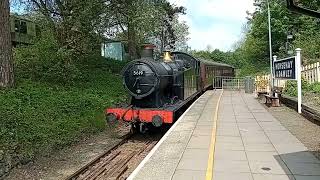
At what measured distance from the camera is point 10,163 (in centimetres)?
864

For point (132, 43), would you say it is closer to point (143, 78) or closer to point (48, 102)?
point (48, 102)

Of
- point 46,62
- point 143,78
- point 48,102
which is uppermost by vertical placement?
point 46,62

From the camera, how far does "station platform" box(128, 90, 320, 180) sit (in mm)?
6770

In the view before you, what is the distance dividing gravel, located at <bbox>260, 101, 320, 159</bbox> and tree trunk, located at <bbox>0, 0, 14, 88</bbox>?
341 inches

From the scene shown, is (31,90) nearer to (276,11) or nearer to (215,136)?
(215,136)

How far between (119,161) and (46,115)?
10.2ft

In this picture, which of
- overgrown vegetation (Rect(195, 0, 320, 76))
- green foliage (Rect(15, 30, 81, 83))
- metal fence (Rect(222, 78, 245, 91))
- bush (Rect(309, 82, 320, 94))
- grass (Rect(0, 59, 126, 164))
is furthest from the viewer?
overgrown vegetation (Rect(195, 0, 320, 76))

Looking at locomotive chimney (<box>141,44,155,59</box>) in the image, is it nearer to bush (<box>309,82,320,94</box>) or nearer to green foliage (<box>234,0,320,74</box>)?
bush (<box>309,82,320,94</box>)

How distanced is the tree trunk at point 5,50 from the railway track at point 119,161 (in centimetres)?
423

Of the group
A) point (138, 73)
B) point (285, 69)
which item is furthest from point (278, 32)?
point (138, 73)

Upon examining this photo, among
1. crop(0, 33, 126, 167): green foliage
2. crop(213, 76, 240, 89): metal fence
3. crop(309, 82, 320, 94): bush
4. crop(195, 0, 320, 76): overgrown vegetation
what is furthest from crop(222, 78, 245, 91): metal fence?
crop(309, 82, 320, 94): bush

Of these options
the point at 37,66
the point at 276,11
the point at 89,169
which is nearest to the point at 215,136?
the point at 89,169

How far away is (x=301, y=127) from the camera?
1170cm

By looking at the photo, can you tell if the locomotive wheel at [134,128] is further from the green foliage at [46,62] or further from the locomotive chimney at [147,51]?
the green foliage at [46,62]
